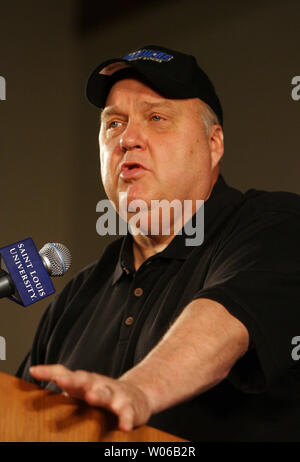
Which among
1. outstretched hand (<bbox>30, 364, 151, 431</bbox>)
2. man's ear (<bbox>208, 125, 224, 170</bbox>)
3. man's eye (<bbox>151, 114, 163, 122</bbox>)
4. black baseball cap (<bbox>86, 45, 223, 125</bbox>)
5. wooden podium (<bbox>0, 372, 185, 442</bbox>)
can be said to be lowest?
wooden podium (<bbox>0, 372, 185, 442</bbox>)

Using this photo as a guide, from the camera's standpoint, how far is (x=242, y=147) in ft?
6.95

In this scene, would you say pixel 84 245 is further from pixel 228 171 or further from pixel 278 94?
pixel 278 94

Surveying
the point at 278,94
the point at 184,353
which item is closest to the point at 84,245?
the point at 278,94

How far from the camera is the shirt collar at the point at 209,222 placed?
1.20m

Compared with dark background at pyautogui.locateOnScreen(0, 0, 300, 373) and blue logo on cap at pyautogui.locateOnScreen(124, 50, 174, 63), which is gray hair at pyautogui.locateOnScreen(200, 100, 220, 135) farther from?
dark background at pyautogui.locateOnScreen(0, 0, 300, 373)

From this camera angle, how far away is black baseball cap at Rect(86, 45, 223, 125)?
127cm

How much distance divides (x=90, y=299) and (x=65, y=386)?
2.81ft

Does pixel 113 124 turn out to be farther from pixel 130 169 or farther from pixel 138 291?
pixel 138 291

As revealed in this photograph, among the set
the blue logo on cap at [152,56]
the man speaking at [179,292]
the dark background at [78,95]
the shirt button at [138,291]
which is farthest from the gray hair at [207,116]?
the dark background at [78,95]

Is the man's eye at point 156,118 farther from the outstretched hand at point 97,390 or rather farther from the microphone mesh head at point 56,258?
the outstretched hand at point 97,390

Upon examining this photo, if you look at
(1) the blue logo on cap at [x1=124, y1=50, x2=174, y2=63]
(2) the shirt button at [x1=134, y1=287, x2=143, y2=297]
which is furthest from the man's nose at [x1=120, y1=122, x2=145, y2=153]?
(2) the shirt button at [x1=134, y1=287, x2=143, y2=297]

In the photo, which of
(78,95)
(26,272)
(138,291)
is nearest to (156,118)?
(138,291)

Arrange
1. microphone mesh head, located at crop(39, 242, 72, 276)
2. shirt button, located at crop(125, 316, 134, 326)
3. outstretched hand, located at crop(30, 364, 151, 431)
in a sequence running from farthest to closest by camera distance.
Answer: shirt button, located at crop(125, 316, 134, 326) → microphone mesh head, located at crop(39, 242, 72, 276) → outstretched hand, located at crop(30, 364, 151, 431)

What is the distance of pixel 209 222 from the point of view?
1.22 meters
